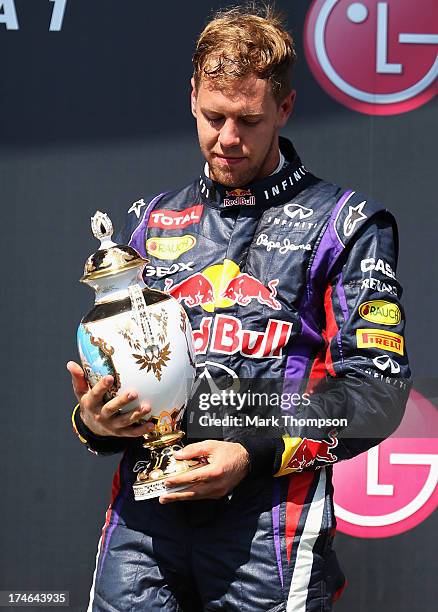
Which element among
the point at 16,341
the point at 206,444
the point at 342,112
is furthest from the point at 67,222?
the point at 206,444

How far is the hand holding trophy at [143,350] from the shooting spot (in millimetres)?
1601

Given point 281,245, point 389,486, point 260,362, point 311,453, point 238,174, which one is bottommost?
point 389,486

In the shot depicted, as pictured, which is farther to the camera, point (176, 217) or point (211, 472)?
point (176, 217)

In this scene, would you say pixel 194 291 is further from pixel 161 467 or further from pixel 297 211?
pixel 161 467

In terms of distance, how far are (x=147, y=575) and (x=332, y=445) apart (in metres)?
0.36

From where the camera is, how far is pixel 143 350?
1604 mm

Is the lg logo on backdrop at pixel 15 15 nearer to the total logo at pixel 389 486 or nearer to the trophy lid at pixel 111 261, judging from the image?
the trophy lid at pixel 111 261

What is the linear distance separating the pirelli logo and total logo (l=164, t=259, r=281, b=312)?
14cm

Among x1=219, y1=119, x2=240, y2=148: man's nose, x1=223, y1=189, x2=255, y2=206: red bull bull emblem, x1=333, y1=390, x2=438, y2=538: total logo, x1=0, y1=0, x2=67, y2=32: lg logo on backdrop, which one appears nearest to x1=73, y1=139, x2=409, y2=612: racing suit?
x1=223, y1=189, x2=255, y2=206: red bull bull emblem

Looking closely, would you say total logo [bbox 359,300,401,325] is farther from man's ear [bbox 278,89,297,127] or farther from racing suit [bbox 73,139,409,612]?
man's ear [bbox 278,89,297,127]

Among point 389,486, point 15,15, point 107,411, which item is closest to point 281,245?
Result: point 107,411

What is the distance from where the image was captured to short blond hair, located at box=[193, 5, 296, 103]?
174cm

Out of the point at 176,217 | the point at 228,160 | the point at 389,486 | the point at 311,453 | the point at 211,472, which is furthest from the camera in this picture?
the point at 389,486

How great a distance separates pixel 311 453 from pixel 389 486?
912mm
